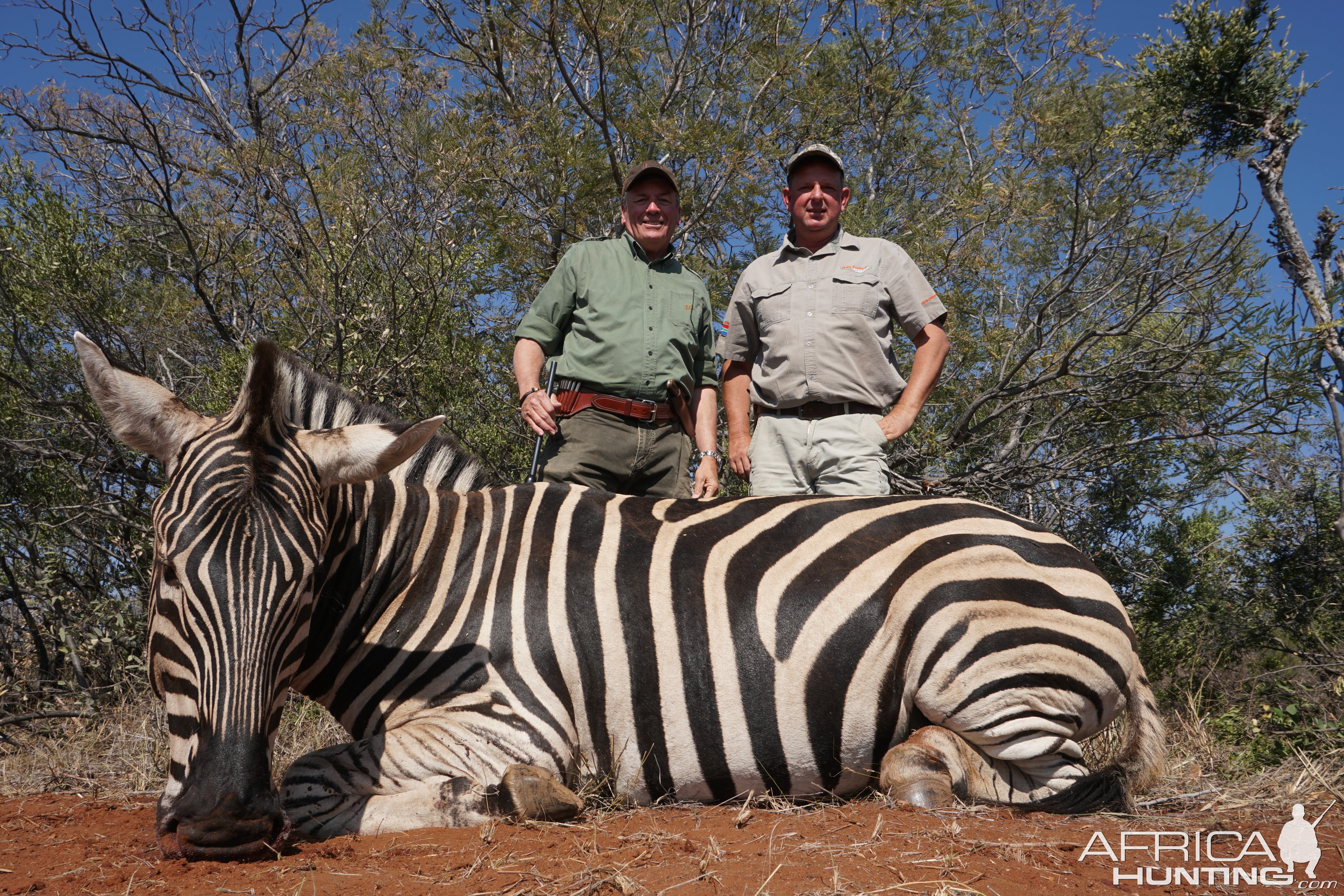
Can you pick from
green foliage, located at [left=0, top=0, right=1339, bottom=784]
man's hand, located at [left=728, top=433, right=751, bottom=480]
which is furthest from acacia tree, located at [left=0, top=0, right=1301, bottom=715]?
man's hand, located at [left=728, top=433, right=751, bottom=480]

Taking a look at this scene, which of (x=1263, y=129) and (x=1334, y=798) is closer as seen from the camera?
(x=1334, y=798)

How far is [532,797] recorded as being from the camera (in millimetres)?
2914

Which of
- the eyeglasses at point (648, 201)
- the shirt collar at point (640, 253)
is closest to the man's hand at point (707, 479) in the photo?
the shirt collar at point (640, 253)

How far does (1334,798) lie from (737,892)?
2595 millimetres

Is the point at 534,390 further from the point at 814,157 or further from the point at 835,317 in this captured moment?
the point at 814,157

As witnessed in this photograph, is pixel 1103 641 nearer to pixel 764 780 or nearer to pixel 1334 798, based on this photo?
pixel 1334 798

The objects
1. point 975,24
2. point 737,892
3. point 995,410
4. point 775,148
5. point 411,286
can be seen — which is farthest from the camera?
point 975,24

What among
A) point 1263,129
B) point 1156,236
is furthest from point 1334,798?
point 1156,236

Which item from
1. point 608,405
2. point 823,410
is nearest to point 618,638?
point 608,405

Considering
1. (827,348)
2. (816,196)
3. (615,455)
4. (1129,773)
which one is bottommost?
(1129,773)

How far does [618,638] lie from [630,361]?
1.96 metres

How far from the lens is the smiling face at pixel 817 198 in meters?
4.92

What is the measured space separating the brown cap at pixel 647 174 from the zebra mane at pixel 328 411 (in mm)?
1940

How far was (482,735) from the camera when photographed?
3.06m
